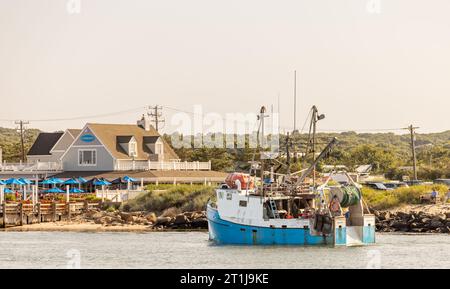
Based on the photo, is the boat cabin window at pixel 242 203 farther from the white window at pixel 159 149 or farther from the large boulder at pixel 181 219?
the white window at pixel 159 149

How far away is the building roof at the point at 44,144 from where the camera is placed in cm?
9112

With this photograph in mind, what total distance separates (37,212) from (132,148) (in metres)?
18.5

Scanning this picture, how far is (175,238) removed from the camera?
54.3m

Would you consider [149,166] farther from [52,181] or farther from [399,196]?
[399,196]

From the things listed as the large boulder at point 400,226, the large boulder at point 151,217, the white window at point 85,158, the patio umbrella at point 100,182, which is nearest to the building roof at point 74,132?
the white window at point 85,158

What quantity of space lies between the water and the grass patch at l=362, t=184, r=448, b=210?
36.7ft

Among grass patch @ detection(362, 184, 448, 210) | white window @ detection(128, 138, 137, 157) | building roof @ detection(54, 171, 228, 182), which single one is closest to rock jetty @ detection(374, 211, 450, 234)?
grass patch @ detection(362, 184, 448, 210)

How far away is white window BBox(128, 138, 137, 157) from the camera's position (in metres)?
84.6

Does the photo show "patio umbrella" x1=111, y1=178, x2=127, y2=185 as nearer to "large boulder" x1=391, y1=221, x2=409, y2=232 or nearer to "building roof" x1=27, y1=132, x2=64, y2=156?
"building roof" x1=27, y1=132, x2=64, y2=156

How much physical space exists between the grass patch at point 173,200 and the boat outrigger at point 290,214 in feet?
65.4

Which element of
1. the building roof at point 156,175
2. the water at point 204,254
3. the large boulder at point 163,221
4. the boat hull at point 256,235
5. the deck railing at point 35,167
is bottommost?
the water at point 204,254

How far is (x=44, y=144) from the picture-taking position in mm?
92312

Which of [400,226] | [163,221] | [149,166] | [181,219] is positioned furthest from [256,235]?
[149,166]
